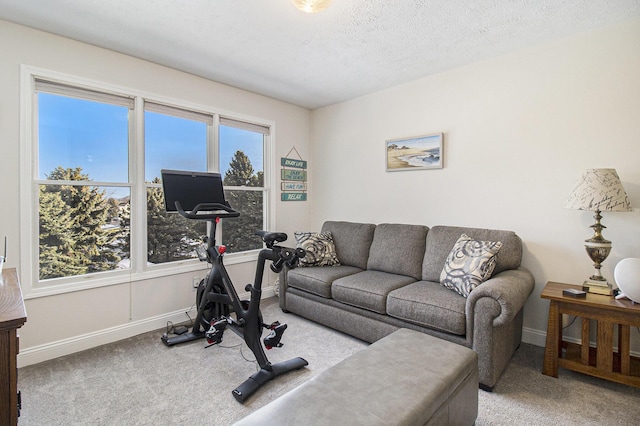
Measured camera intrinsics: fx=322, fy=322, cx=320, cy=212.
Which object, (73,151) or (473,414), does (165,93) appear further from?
(473,414)

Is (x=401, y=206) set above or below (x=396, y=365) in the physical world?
above

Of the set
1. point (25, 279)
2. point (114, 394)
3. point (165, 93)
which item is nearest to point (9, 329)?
point (114, 394)

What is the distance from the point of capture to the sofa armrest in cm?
204

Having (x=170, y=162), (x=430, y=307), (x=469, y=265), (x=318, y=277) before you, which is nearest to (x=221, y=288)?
(x=318, y=277)

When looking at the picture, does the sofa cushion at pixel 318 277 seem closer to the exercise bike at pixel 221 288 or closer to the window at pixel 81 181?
the exercise bike at pixel 221 288

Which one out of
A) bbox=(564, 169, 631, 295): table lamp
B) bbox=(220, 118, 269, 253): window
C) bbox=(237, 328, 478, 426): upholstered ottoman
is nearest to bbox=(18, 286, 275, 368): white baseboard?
bbox=(220, 118, 269, 253): window

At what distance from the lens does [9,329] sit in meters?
1.08

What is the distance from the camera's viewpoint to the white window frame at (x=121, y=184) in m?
2.41

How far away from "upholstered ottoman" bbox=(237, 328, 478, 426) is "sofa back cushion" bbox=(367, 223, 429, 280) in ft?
4.47

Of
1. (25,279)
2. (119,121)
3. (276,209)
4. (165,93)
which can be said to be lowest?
(25,279)

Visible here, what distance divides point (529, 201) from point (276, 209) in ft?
8.99

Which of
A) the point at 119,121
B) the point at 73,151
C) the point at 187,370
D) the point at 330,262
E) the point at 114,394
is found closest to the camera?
the point at 114,394

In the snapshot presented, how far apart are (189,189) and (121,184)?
69 centimetres

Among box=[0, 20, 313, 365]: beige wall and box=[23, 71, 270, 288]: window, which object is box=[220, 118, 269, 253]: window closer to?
box=[23, 71, 270, 288]: window
